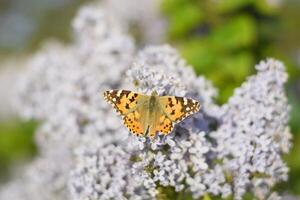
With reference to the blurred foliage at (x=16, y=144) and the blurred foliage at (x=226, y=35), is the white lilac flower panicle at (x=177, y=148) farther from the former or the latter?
the blurred foliage at (x=16, y=144)

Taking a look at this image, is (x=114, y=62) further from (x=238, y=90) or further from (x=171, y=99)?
(x=171, y=99)

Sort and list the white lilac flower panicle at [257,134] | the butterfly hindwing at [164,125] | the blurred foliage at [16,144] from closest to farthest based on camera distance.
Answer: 1. the butterfly hindwing at [164,125]
2. the white lilac flower panicle at [257,134]
3. the blurred foliage at [16,144]

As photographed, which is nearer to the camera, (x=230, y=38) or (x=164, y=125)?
(x=164, y=125)

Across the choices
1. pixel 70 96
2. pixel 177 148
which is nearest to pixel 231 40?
pixel 70 96

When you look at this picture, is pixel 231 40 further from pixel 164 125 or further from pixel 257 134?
pixel 164 125

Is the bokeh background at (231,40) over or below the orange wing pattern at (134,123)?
over

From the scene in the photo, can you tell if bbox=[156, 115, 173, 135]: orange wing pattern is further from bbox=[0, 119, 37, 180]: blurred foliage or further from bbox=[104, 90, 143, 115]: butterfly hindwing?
bbox=[0, 119, 37, 180]: blurred foliage

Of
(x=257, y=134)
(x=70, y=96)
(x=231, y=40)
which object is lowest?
(x=257, y=134)

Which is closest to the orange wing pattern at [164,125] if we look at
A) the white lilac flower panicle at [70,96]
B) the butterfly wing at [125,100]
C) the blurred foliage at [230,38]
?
the butterfly wing at [125,100]

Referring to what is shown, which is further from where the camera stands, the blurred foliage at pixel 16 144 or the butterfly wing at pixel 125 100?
the blurred foliage at pixel 16 144

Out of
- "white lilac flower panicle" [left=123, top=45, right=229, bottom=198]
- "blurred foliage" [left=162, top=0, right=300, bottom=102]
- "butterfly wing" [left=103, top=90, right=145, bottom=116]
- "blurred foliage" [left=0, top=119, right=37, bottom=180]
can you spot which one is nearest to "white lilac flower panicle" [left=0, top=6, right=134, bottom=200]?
"white lilac flower panicle" [left=123, top=45, right=229, bottom=198]
